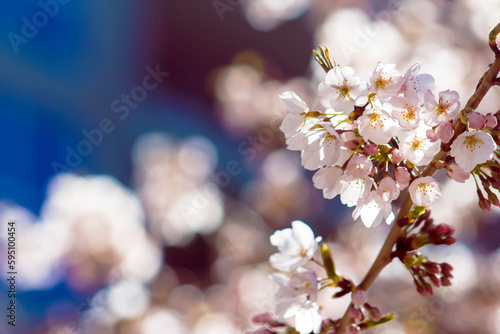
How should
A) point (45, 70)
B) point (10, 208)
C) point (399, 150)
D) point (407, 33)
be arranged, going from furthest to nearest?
point (45, 70)
point (10, 208)
point (407, 33)
point (399, 150)

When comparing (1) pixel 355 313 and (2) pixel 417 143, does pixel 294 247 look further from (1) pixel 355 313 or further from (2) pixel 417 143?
(2) pixel 417 143

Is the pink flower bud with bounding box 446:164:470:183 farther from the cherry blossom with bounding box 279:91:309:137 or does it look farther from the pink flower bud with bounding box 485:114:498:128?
the cherry blossom with bounding box 279:91:309:137

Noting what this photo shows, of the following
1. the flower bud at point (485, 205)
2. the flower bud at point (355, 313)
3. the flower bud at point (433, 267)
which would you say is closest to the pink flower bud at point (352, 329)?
the flower bud at point (355, 313)

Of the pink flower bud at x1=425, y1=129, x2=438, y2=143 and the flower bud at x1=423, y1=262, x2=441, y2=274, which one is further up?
the pink flower bud at x1=425, y1=129, x2=438, y2=143

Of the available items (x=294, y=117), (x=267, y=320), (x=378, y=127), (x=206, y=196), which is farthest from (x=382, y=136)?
(x=206, y=196)

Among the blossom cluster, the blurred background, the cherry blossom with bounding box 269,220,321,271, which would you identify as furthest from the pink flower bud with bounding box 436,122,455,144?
the blurred background

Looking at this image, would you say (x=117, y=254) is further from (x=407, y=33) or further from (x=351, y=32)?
(x=407, y=33)

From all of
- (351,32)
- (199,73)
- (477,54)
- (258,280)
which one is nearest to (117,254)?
(258,280)
